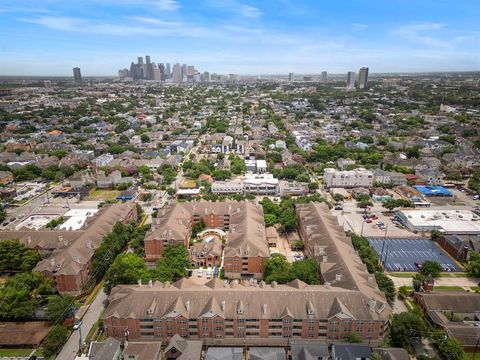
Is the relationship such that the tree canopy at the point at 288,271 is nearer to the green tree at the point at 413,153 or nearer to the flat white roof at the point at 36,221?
the flat white roof at the point at 36,221

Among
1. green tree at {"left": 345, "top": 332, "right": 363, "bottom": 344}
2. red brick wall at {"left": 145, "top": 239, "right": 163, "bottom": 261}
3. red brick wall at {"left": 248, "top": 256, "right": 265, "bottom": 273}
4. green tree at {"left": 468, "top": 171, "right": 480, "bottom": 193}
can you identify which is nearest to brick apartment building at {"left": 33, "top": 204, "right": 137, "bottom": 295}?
red brick wall at {"left": 145, "top": 239, "right": 163, "bottom": 261}

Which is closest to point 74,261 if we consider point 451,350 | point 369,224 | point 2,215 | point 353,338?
point 2,215

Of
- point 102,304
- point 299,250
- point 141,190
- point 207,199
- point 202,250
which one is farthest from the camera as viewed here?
point 141,190

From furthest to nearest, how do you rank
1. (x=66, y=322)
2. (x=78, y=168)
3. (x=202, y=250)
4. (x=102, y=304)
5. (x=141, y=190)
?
(x=78, y=168) → (x=141, y=190) → (x=202, y=250) → (x=102, y=304) → (x=66, y=322)

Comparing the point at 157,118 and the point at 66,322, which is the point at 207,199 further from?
the point at 157,118

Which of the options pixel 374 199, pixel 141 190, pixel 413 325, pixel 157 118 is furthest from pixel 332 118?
pixel 413 325

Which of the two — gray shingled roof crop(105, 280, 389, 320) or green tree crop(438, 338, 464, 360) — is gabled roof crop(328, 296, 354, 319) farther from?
green tree crop(438, 338, 464, 360)

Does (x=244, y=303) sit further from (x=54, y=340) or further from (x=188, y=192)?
(x=188, y=192)
